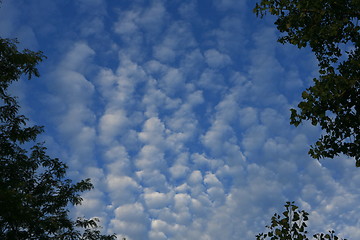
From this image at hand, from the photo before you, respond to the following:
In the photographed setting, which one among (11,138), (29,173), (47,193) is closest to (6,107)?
(11,138)

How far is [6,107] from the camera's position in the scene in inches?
588

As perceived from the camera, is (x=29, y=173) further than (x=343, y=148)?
Yes

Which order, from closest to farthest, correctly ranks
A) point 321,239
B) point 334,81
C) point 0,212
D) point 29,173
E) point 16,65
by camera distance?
point 321,239
point 334,81
point 0,212
point 16,65
point 29,173

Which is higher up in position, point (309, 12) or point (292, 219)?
point (309, 12)

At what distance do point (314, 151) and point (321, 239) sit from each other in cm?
523

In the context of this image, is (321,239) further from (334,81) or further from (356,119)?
(356,119)

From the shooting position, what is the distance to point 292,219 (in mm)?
6777

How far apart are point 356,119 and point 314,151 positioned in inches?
67.7

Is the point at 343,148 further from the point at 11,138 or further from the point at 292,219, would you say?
the point at 11,138

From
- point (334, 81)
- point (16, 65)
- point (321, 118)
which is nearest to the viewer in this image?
point (334, 81)

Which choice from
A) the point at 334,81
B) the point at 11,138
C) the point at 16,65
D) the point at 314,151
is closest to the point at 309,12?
the point at 334,81

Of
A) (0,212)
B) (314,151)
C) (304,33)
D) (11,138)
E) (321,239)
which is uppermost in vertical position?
(304,33)

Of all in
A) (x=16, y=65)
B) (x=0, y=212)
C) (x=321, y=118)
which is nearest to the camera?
(x=321, y=118)

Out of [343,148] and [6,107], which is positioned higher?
[6,107]
